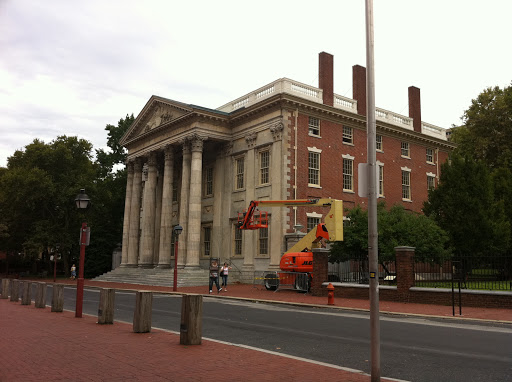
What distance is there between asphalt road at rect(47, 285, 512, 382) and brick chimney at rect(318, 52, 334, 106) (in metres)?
23.5

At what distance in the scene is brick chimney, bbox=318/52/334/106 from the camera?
37.4m

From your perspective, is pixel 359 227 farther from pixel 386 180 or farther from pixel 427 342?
pixel 427 342

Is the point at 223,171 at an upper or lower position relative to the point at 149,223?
upper

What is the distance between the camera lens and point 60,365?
7.25m

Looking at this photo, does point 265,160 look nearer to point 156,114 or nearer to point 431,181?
point 156,114

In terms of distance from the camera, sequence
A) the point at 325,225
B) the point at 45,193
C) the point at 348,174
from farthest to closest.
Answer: the point at 45,193 → the point at 348,174 → the point at 325,225

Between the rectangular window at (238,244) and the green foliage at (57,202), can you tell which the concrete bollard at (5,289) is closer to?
the rectangular window at (238,244)

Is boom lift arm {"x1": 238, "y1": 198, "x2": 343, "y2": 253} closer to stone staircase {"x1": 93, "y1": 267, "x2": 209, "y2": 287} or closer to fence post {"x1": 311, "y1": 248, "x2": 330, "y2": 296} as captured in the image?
fence post {"x1": 311, "y1": 248, "x2": 330, "y2": 296}

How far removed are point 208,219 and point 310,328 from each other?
28.3m

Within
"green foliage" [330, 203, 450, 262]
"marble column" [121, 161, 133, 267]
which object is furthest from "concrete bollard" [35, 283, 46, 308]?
"marble column" [121, 161, 133, 267]

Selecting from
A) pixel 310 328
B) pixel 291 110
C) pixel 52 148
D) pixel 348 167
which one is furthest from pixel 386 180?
pixel 52 148

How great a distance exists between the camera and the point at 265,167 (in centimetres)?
3588

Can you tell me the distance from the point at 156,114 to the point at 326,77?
16186 millimetres

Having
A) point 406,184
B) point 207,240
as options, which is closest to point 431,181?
→ point 406,184
